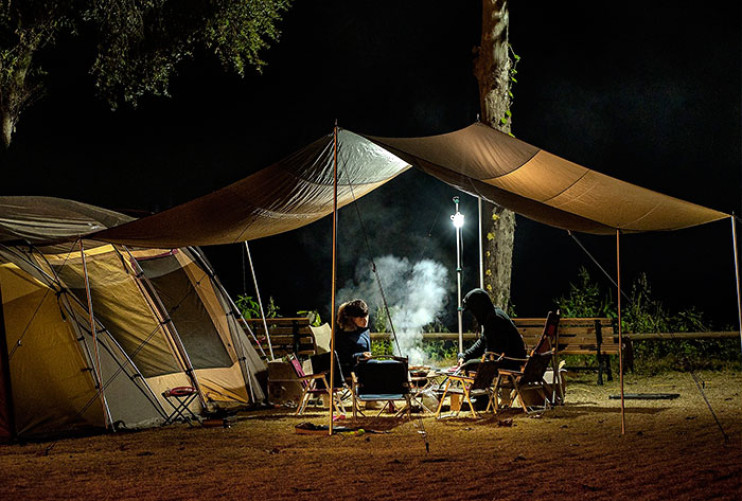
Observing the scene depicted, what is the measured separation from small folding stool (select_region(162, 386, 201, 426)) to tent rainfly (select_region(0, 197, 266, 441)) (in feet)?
0.28

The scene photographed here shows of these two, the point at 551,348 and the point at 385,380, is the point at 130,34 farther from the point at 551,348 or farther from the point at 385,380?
the point at 551,348

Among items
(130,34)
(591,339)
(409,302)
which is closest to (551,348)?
(591,339)

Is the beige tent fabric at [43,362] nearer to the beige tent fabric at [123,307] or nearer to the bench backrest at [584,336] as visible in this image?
the beige tent fabric at [123,307]

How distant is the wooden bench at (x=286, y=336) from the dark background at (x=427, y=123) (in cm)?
864

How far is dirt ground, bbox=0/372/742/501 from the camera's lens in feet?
13.9

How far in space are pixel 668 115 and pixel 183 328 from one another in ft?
50.2

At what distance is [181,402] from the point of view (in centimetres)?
734

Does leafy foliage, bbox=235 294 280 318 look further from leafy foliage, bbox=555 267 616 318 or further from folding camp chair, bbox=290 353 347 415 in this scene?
leafy foliage, bbox=555 267 616 318

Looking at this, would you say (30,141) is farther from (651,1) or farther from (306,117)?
(651,1)

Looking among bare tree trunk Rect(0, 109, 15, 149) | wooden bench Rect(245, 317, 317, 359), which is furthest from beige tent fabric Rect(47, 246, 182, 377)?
bare tree trunk Rect(0, 109, 15, 149)

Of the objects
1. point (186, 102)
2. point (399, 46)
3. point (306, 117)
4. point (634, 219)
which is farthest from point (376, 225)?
point (634, 219)

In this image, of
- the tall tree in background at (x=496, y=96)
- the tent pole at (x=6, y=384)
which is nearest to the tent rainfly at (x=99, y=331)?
the tent pole at (x=6, y=384)

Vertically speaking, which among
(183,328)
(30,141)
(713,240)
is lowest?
(183,328)

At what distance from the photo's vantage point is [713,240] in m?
20.8
